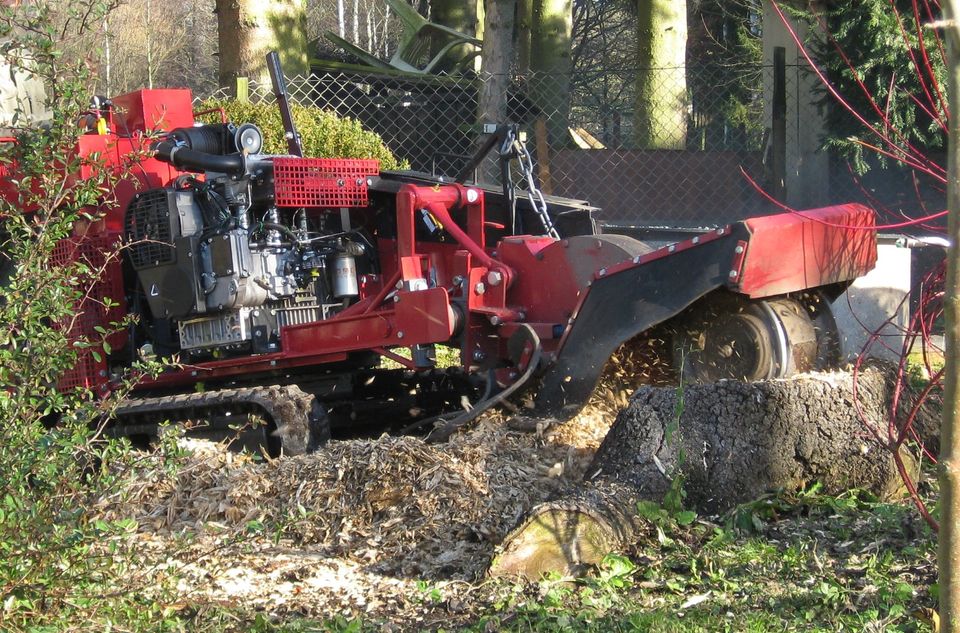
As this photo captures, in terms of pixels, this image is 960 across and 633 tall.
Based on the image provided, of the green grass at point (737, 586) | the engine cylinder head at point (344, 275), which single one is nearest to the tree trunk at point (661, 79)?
the engine cylinder head at point (344, 275)

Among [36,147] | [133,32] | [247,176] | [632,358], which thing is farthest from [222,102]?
[133,32]

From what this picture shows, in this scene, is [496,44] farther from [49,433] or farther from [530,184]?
[49,433]

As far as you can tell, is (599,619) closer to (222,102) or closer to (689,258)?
(689,258)

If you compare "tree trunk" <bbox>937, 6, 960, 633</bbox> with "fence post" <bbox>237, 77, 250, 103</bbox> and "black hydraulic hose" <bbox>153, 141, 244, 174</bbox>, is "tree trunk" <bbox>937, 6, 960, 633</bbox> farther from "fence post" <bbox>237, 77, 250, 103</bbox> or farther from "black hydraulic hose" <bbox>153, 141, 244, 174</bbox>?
"fence post" <bbox>237, 77, 250, 103</bbox>

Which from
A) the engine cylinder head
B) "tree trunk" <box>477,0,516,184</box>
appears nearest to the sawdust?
the engine cylinder head

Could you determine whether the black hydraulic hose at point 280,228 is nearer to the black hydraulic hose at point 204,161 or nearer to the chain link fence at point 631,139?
the black hydraulic hose at point 204,161

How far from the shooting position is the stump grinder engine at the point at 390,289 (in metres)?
5.68

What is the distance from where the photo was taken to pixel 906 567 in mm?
4078

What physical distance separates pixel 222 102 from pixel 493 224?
14.1 feet

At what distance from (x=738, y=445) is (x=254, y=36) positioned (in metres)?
8.33

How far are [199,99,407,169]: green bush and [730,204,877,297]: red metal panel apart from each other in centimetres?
531

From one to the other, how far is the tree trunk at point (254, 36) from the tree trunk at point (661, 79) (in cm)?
351

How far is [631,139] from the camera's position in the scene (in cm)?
1352

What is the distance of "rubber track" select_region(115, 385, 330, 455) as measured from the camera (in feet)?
20.4
